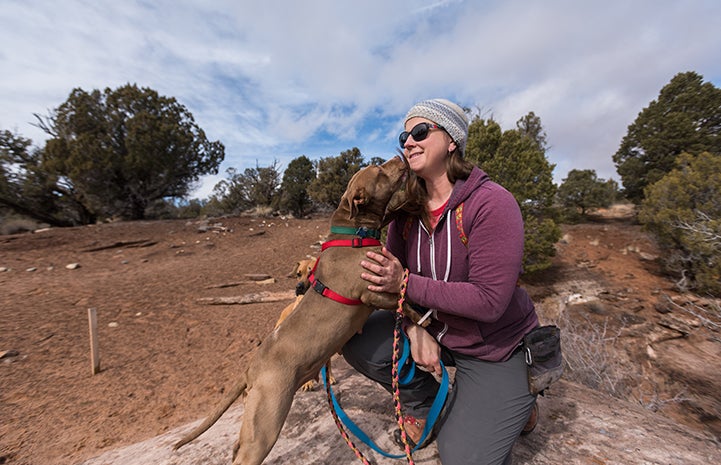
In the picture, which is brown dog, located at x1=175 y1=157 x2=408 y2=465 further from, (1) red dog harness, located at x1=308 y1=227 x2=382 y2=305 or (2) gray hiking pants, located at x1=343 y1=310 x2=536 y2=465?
(2) gray hiking pants, located at x1=343 y1=310 x2=536 y2=465

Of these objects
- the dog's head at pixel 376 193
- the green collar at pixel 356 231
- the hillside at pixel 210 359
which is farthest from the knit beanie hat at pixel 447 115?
the hillside at pixel 210 359

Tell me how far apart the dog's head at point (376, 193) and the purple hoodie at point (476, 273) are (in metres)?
0.28

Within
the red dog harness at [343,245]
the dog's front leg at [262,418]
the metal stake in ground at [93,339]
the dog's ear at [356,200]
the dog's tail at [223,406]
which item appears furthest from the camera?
the metal stake in ground at [93,339]

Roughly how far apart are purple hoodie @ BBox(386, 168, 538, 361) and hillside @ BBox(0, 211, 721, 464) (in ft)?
2.83

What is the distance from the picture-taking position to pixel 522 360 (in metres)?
1.85

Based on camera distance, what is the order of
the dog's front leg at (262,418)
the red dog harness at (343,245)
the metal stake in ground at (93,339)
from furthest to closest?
the metal stake in ground at (93,339)
the red dog harness at (343,245)
the dog's front leg at (262,418)

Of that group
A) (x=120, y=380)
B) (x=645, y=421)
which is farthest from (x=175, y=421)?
(x=645, y=421)

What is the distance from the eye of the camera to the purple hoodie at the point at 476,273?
64.4 inches

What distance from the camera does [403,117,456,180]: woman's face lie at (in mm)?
1962

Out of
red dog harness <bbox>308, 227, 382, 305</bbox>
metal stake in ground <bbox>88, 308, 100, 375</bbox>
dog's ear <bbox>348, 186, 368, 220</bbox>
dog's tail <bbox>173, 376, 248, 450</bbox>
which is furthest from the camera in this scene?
metal stake in ground <bbox>88, 308, 100, 375</bbox>

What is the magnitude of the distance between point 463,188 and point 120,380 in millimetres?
5460

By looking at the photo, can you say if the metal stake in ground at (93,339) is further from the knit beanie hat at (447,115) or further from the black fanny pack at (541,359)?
the black fanny pack at (541,359)

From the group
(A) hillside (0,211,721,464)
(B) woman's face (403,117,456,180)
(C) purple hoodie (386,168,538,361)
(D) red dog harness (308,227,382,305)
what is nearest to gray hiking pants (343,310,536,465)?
(C) purple hoodie (386,168,538,361)

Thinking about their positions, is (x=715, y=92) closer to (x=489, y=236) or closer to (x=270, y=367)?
(x=489, y=236)
